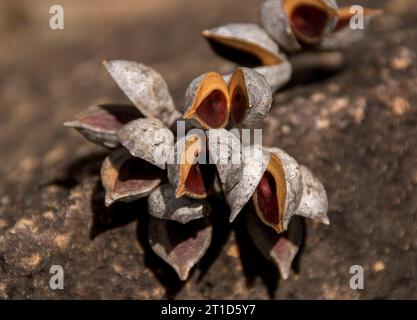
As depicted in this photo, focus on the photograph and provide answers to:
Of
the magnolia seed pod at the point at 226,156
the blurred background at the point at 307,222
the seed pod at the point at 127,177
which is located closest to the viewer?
the magnolia seed pod at the point at 226,156

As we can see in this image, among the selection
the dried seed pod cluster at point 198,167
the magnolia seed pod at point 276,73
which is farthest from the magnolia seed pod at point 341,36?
the dried seed pod cluster at point 198,167

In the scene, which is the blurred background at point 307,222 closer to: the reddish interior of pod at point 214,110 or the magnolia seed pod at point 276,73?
the magnolia seed pod at point 276,73

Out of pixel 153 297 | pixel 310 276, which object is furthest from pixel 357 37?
pixel 153 297

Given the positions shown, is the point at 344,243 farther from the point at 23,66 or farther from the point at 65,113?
the point at 23,66

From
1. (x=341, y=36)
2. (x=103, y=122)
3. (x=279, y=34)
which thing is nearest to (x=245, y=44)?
(x=279, y=34)

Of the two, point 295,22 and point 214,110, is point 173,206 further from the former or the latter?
point 295,22

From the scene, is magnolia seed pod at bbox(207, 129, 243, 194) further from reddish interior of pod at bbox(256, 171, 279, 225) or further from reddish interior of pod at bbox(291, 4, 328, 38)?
reddish interior of pod at bbox(291, 4, 328, 38)
